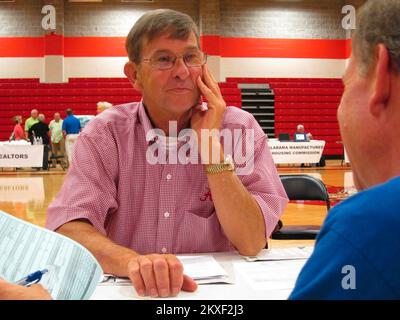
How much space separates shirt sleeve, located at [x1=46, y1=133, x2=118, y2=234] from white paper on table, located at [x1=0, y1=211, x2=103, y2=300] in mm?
610

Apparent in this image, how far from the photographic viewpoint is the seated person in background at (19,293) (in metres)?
0.87

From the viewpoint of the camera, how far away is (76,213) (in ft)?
5.77

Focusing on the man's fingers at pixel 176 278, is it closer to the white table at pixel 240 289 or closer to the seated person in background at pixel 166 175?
the white table at pixel 240 289

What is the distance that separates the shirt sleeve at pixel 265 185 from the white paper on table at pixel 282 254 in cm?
7

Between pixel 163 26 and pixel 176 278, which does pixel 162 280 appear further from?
pixel 163 26

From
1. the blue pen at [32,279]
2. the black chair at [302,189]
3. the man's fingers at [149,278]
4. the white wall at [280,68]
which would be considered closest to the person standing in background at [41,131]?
the white wall at [280,68]

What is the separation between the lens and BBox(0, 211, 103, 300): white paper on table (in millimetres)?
1054

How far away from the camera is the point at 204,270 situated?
1.50m

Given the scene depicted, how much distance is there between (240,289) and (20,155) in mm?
12519

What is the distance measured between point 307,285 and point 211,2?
1761cm

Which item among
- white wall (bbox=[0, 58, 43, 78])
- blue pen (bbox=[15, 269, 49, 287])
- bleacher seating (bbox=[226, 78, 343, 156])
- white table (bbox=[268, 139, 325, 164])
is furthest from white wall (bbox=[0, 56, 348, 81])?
blue pen (bbox=[15, 269, 49, 287])

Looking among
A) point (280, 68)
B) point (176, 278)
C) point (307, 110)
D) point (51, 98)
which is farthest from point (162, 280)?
point (280, 68)

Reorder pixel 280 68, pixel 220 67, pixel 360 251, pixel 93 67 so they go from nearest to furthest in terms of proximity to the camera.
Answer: pixel 360 251
pixel 93 67
pixel 220 67
pixel 280 68

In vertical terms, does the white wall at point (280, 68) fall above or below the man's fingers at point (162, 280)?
above
